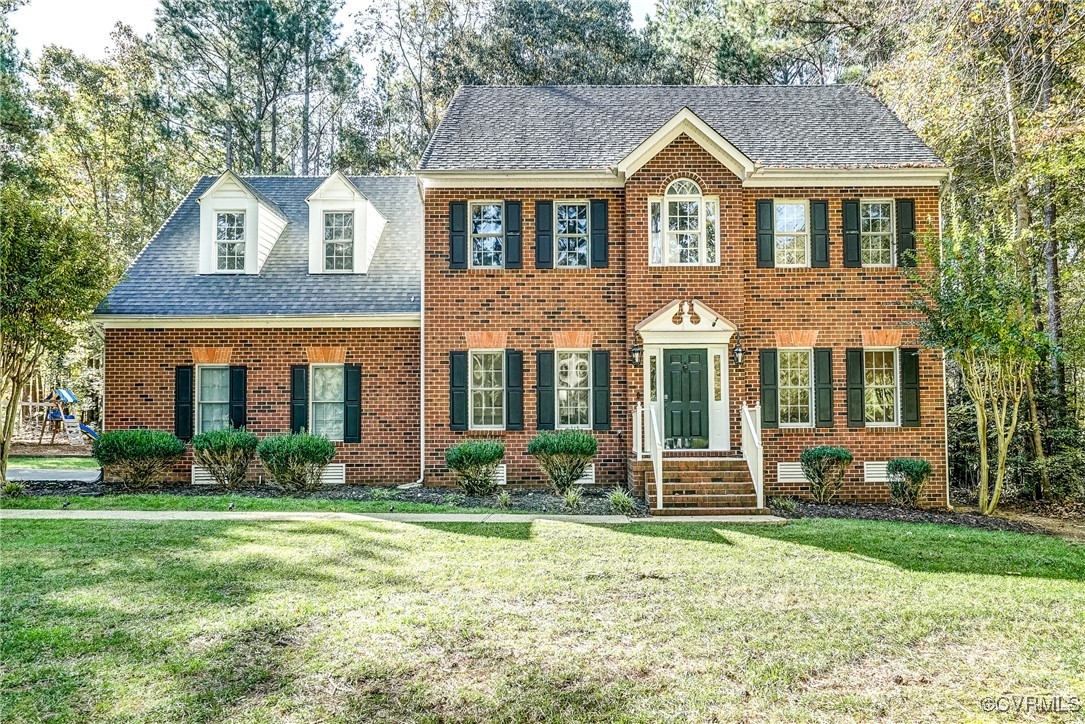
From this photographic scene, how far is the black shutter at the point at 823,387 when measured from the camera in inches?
497

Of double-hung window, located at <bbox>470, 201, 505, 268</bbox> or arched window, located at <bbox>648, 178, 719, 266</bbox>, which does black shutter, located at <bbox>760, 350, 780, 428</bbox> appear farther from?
double-hung window, located at <bbox>470, 201, 505, 268</bbox>

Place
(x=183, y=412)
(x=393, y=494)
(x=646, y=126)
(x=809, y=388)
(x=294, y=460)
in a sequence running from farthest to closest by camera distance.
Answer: (x=646, y=126)
(x=183, y=412)
(x=809, y=388)
(x=294, y=460)
(x=393, y=494)

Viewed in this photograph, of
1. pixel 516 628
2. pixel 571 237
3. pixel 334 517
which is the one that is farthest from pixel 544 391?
pixel 516 628

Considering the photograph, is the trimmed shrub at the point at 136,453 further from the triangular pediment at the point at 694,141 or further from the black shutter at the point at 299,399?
the triangular pediment at the point at 694,141

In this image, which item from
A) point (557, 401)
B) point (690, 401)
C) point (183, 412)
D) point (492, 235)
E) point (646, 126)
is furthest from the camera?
point (646, 126)

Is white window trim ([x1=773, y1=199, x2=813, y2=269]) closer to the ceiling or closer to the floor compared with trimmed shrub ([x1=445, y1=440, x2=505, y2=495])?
closer to the ceiling

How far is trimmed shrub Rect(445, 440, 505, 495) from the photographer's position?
11.7m

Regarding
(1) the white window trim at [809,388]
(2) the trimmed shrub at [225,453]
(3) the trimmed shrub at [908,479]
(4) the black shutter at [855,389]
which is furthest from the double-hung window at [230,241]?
(3) the trimmed shrub at [908,479]

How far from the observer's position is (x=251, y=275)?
1428 cm

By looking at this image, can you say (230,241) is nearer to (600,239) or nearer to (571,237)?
(571,237)

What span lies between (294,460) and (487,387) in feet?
12.1

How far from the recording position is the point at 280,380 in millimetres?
13312

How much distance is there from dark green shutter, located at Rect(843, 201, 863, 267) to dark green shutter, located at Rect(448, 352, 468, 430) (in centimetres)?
749

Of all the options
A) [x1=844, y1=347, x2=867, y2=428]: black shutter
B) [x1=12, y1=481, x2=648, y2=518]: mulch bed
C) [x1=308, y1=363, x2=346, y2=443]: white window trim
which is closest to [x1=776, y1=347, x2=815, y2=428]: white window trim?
[x1=844, y1=347, x2=867, y2=428]: black shutter
